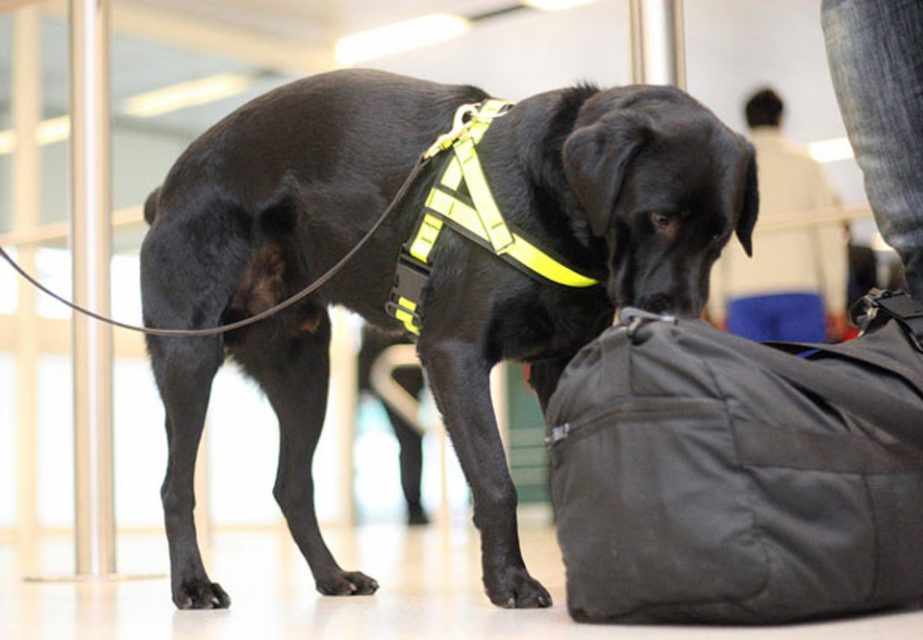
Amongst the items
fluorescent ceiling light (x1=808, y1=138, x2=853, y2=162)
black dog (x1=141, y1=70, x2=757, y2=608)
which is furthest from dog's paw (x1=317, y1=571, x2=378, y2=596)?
fluorescent ceiling light (x1=808, y1=138, x2=853, y2=162)

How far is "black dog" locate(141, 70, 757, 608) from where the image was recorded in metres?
2.21

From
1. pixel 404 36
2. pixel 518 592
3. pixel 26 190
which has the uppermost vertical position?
pixel 404 36

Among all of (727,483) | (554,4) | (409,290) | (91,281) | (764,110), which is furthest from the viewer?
(554,4)

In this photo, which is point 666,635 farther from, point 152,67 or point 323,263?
point 152,67

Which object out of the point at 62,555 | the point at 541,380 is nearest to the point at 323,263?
the point at 541,380

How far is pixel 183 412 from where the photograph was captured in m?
2.71

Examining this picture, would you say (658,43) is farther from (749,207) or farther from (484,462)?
(484,462)

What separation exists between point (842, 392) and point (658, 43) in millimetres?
1186

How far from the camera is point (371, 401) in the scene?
25.5ft

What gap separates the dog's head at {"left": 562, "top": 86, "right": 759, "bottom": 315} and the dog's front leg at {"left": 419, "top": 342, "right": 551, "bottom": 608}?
284 mm

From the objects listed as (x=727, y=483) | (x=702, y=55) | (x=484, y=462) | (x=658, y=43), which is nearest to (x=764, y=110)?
(x=702, y=55)

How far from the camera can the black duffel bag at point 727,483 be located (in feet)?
5.86

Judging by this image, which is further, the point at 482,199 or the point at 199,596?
the point at 199,596

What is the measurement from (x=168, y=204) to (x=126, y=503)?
5.13 meters
